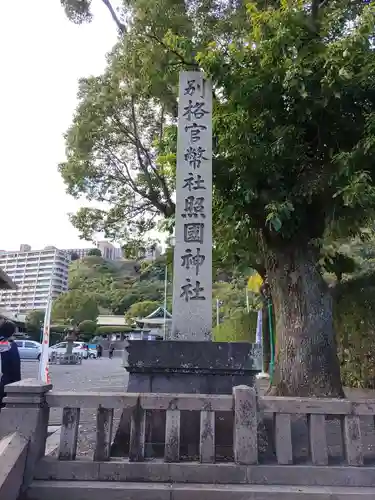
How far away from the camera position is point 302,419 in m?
4.39

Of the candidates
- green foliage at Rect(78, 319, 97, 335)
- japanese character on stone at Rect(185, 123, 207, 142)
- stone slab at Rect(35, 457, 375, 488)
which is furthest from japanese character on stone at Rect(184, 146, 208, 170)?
green foliage at Rect(78, 319, 97, 335)

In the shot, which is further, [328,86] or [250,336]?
[250,336]

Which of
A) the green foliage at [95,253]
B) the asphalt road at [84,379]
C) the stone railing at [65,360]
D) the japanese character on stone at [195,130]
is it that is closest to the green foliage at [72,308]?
the stone railing at [65,360]

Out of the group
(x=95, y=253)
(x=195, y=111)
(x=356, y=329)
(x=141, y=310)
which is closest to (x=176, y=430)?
(x=195, y=111)

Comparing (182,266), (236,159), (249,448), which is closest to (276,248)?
(236,159)

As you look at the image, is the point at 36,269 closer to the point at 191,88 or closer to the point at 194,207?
the point at 191,88

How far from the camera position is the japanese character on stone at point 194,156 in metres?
5.36

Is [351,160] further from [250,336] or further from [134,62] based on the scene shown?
[250,336]

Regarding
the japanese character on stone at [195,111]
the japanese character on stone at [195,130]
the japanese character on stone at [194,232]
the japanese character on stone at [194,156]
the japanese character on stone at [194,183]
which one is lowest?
the japanese character on stone at [194,232]

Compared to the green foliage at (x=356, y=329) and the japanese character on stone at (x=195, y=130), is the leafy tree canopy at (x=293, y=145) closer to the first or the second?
the japanese character on stone at (x=195, y=130)

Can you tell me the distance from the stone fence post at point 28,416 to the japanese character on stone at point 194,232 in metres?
2.46

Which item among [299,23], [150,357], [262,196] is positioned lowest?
[150,357]

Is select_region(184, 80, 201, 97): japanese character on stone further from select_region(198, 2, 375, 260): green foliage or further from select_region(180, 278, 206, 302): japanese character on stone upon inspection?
select_region(180, 278, 206, 302): japanese character on stone

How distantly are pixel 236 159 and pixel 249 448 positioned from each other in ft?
14.4
